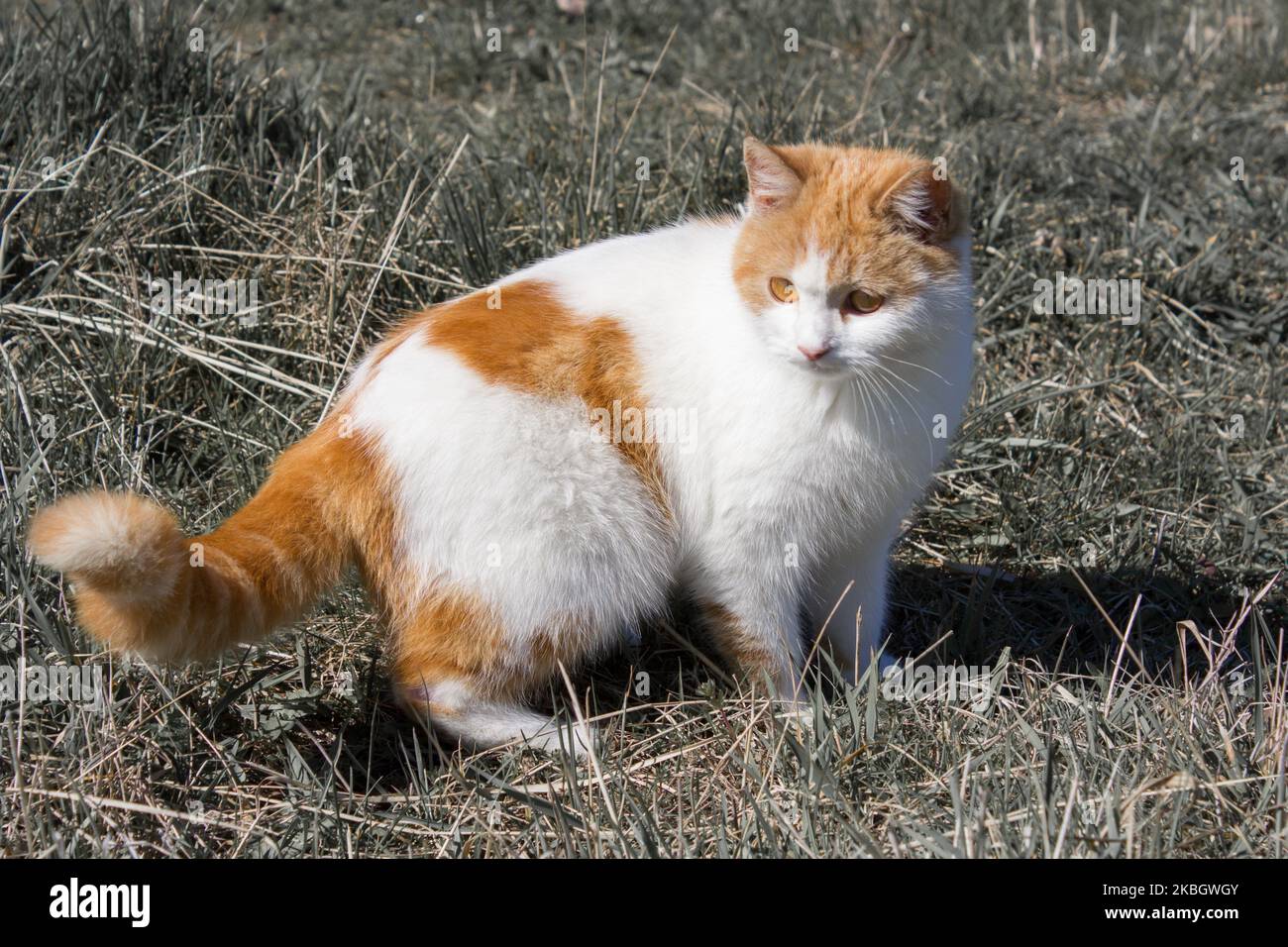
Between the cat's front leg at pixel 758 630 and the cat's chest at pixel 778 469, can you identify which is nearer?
the cat's chest at pixel 778 469

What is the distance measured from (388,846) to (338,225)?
80.5 inches

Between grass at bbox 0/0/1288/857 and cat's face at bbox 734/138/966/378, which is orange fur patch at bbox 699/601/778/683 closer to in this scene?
grass at bbox 0/0/1288/857

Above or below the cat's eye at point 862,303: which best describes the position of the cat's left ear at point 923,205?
above

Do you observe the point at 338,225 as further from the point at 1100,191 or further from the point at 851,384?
Result: the point at 1100,191

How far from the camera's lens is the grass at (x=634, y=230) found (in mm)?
2201

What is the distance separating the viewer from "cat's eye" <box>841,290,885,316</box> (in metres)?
2.29

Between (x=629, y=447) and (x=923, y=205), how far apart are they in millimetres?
753

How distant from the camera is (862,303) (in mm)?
2305

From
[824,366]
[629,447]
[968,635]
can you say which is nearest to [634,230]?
[629,447]

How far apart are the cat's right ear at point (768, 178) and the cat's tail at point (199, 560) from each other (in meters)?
1.02

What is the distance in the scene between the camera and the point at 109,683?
2.33 m

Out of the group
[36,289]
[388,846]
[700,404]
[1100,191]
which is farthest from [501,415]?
[1100,191]

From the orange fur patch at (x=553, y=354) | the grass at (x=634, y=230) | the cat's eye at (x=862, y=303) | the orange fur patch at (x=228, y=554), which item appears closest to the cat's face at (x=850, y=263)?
the cat's eye at (x=862, y=303)

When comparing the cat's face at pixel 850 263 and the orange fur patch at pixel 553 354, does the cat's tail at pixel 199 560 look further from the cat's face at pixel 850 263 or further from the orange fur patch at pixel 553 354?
the cat's face at pixel 850 263
